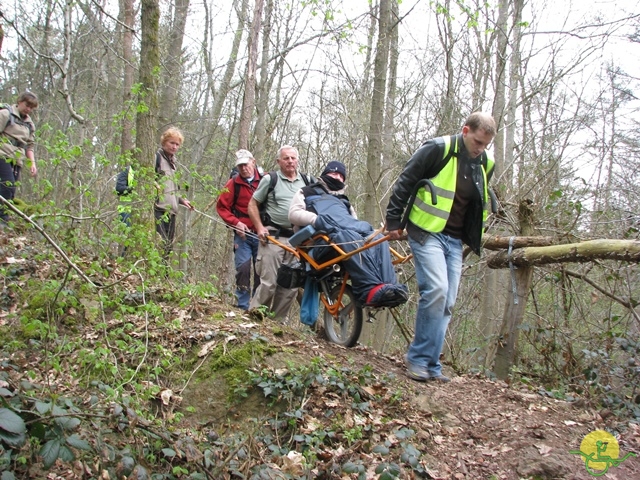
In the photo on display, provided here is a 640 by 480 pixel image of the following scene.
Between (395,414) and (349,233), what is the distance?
1883mm

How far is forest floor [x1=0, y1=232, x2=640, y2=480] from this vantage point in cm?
321

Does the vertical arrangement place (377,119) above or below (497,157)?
below

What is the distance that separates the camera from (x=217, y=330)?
4.57 metres

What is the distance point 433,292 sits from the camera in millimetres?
4285

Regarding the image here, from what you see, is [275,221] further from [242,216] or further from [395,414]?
[395,414]

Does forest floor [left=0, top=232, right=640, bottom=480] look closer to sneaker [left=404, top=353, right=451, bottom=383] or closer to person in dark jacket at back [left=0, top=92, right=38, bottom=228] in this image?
sneaker [left=404, top=353, right=451, bottom=383]

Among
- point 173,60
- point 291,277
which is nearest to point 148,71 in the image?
point 291,277

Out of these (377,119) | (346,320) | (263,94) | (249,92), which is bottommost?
(346,320)

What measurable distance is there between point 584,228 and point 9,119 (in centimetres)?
741

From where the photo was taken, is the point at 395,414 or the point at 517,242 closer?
the point at 395,414

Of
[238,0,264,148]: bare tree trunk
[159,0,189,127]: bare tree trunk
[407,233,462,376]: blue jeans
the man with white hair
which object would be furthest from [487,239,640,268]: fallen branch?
[159,0,189,127]: bare tree trunk

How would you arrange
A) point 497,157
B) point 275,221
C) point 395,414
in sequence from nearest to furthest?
point 395,414, point 275,221, point 497,157

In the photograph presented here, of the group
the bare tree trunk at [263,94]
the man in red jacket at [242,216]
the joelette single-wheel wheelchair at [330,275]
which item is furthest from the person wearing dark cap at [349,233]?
the bare tree trunk at [263,94]

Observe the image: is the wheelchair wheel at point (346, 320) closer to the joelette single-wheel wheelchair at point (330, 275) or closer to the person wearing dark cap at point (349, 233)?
the joelette single-wheel wheelchair at point (330, 275)
